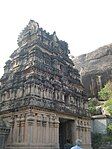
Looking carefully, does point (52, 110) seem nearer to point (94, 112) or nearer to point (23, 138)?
point (23, 138)

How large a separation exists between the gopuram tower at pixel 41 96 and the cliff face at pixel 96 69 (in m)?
16.1

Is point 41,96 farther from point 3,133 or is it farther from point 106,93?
point 106,93

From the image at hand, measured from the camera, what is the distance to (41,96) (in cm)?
1833

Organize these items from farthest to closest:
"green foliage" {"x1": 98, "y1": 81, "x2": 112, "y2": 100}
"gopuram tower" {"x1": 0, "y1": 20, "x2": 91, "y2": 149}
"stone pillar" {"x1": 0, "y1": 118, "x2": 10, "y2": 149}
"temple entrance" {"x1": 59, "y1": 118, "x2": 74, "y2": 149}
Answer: "green foliage" {"x1": 98, "y1": 81, "x2": 112, "y2": 100} → "temple entrance" {"x1": 59, "y1": 118, "x2": 74, "y2": 149} → "stone pillar" {"x1": 0, "y1": 118, "x2": 10, "y2": 149} → "gopuram tower" {"x1": 0, "y1": 20, "x2": 91, "y2": 149}

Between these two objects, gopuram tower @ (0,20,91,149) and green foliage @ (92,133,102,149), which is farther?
green foliage @ (92,133,102,149)

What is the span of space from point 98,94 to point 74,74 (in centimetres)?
1498

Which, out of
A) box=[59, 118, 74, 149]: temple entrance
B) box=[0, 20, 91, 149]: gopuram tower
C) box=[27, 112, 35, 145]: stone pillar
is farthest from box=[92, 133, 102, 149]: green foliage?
box=[27, 112, 35, 145]: stone pillar

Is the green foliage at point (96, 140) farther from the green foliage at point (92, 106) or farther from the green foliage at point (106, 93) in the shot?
the green foliage at point (106, 93)

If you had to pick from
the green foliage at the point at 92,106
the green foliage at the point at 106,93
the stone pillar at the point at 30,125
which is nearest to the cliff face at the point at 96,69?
the green foliage at the point at 106,93

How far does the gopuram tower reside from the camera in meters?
17.3

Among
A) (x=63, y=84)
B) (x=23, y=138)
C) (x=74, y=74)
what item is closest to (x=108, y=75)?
(x=74, y=74)

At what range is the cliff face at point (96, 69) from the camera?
39.6 m

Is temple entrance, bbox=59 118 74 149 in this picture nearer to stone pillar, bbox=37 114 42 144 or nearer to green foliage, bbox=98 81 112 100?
stone pillar, bbox=37 114 42 144

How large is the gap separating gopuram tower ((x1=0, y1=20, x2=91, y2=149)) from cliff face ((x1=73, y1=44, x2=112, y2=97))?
16.1m
